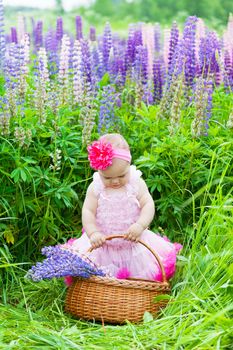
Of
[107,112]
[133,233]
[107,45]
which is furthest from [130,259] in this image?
[107,45]

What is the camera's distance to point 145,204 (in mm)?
3998

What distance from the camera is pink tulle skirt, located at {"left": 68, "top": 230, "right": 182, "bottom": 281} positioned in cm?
396

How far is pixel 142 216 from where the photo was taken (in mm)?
3932

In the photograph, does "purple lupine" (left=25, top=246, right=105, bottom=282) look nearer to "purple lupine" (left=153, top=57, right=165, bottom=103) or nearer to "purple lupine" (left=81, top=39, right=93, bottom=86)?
"purple lupine" (left=81, top=39, right=93, bottom=86)

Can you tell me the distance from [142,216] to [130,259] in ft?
0.78

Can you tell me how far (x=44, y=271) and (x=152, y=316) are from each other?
567 mm

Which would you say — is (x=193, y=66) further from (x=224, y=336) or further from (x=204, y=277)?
(x=224, y=336)

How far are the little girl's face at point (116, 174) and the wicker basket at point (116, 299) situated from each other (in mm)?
487

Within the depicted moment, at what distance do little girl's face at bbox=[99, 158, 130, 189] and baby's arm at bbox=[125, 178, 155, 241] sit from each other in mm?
108

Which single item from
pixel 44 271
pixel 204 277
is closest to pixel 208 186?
pixel 204 277

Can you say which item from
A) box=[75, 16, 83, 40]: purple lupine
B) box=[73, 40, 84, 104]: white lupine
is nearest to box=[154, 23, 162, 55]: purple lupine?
box=[75, 16, 83, 40]: purple lupine

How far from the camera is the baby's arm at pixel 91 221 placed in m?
3.84

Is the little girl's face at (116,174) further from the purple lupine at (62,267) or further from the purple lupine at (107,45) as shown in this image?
the purple lupine at (107,45)

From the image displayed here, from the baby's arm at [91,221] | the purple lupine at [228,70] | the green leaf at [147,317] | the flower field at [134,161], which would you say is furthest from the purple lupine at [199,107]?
the green leaf at [147,317]
